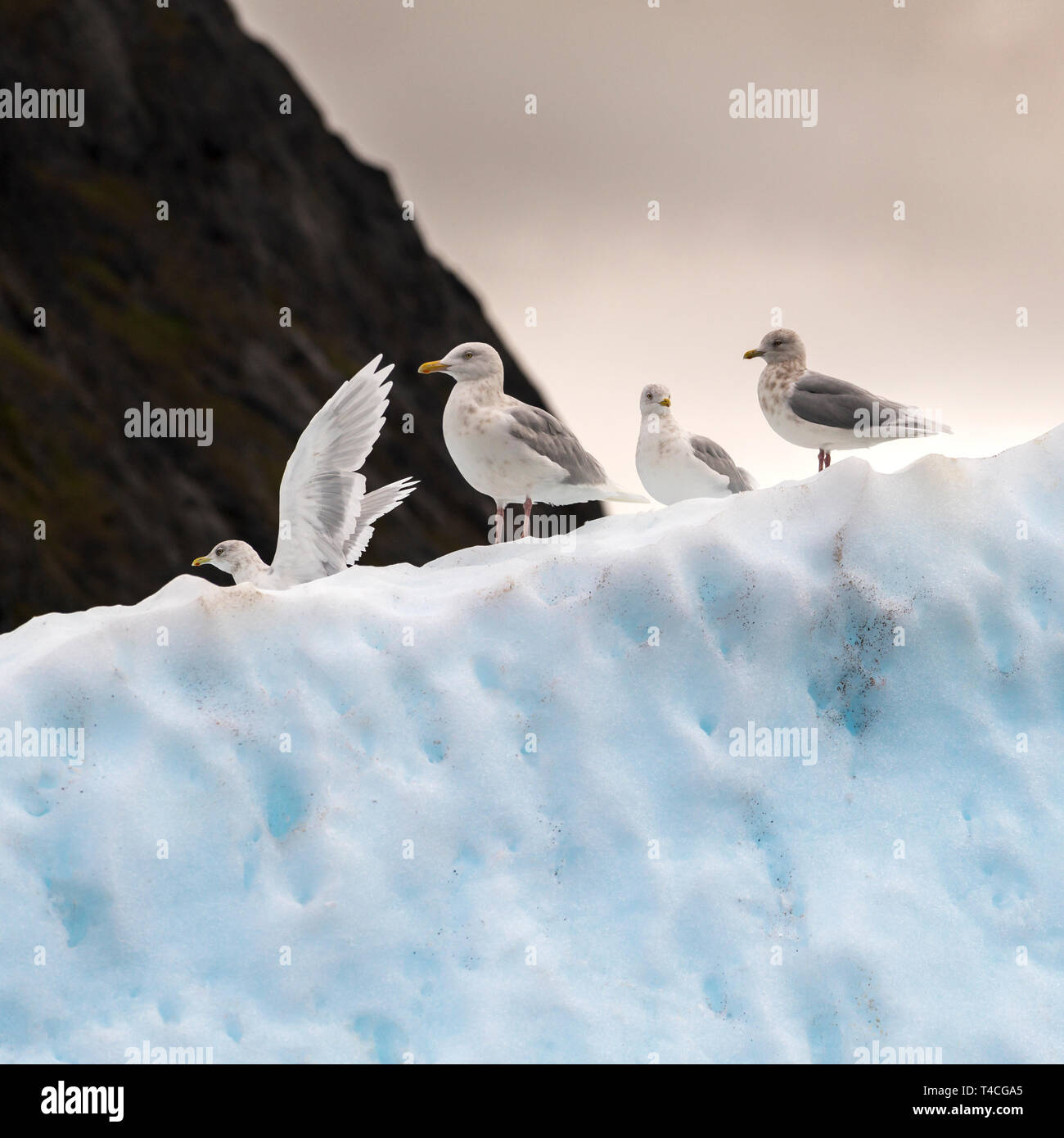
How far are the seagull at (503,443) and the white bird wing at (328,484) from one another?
659mm

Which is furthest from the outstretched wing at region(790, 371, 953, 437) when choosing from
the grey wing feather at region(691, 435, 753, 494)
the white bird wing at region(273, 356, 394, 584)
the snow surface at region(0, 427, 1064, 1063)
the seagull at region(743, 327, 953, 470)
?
the white bird wing at region(273, 356, 394, 584)

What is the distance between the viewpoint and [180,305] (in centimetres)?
8131

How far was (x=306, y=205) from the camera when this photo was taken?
94.9 meters

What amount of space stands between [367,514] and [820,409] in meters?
4.20

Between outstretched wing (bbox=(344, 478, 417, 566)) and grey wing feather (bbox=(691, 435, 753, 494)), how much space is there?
264 centimetres

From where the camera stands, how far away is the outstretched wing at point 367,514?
12633 mm

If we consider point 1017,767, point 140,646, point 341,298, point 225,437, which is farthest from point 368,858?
point 341,298

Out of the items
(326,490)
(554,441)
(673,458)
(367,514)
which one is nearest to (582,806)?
(554,441)

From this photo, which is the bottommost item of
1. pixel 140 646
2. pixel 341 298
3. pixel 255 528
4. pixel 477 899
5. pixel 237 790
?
pixel 477 899

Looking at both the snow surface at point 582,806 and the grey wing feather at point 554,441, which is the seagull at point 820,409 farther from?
the snow surface at point 582,806

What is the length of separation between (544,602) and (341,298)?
86.7 metres

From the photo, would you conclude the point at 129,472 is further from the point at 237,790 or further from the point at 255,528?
the point at 237,790

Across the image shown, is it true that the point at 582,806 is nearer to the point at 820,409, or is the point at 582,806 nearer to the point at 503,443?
the point at 503,443
